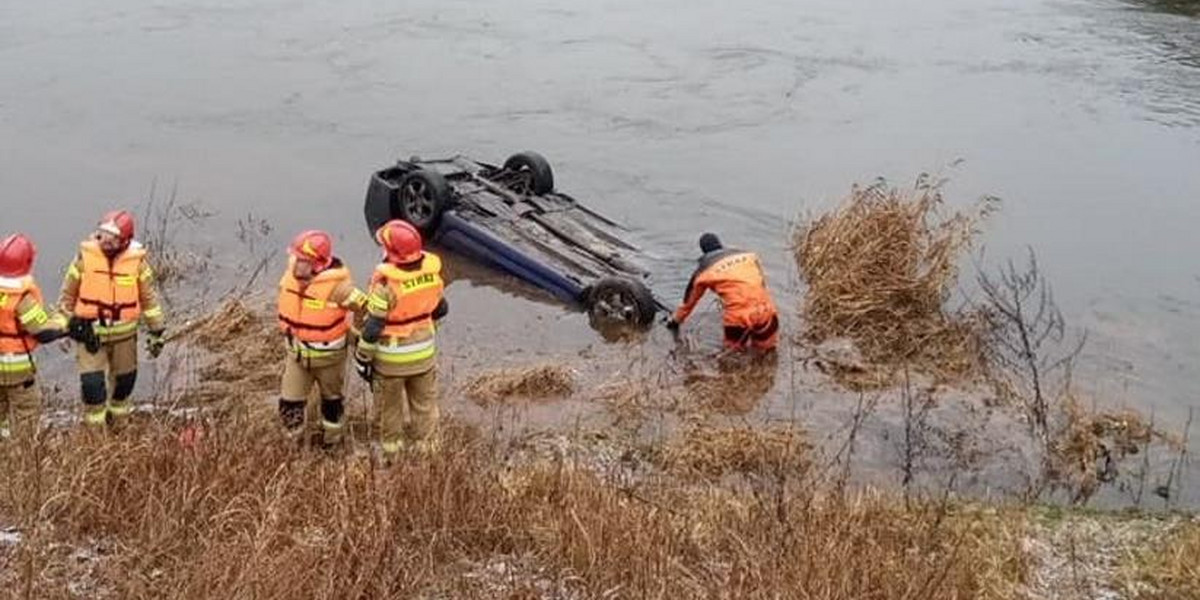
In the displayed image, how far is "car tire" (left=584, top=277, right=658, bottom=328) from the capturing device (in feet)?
35.4

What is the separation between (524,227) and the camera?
12.1m

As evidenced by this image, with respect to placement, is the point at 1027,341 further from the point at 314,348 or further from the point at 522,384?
the point at 314,348

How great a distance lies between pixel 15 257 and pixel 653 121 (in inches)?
480

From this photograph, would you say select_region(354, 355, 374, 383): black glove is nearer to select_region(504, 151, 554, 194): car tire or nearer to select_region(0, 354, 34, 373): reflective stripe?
select_region(0, 354, 34, 373): reflective stripe

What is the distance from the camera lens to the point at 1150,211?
591 inches

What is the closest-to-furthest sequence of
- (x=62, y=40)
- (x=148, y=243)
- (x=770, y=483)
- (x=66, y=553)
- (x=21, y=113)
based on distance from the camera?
(x=66, y=553) < (x=770, y=483) < (x=148, y=243) < (x=21, y=113) < (x=62, y=40)

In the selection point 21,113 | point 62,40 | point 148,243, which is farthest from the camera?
point 62,40

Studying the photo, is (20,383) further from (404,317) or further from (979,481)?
(979,481)

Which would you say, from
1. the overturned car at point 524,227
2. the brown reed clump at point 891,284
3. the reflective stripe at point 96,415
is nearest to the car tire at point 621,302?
the overturned car at point 524,227

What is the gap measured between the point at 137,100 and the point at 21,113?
5.26ft

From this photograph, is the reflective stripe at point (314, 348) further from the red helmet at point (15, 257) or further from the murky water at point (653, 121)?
the murky water at point (653, 121)

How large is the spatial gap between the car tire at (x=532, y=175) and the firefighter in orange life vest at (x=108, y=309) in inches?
207

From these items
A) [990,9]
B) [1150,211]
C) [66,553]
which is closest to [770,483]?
[66,553]

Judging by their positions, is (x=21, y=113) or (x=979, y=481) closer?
(x=979, y=481)
